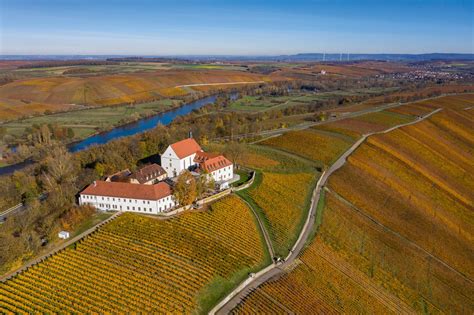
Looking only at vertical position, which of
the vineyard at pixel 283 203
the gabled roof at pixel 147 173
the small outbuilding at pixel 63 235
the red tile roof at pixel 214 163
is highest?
the red tile roof at pixel 214 163

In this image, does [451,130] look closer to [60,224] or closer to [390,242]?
[390,242]

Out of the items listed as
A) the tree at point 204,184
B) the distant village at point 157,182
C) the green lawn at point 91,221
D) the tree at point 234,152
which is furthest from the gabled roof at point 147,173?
the tree at point 234,152

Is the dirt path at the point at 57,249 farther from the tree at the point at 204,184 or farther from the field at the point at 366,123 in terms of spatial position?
the field at the point at 366,123

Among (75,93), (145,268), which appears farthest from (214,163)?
(75,93)

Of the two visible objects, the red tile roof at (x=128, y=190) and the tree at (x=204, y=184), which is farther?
the tree at (x=204, y=184)

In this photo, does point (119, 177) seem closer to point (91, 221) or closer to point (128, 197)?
point (128, 197)

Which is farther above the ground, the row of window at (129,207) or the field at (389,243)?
the row of window at (129,207)

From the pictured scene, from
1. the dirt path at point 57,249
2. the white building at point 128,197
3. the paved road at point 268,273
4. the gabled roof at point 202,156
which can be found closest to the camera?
the paved road at point 268,273

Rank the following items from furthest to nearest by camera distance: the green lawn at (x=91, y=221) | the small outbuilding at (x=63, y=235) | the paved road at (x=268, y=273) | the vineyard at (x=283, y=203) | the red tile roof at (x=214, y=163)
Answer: the red tile roof at (x=214, y=163)
the vineyard at (x=283, y=203)
the green lawn at (x=91, y=221)
the small outbuilding at (x=63, y=235)
the paved road at (x=268, y=273)
